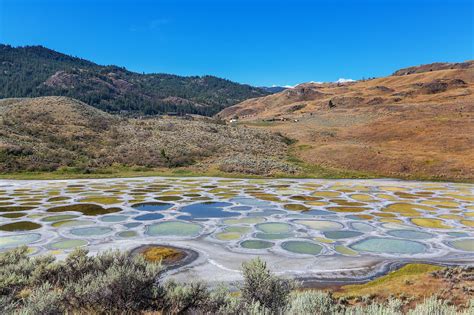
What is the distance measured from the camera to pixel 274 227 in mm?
19453

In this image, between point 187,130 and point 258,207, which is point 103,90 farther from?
point 258,207

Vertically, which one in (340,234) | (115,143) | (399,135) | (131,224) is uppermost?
(399,135)

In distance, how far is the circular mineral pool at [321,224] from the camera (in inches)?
762

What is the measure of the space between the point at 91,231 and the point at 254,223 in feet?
29.2

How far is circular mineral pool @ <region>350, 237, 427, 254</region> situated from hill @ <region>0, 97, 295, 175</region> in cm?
2841

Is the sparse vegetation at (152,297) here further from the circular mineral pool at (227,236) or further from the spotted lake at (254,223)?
the circular mineral pool at (227,236)

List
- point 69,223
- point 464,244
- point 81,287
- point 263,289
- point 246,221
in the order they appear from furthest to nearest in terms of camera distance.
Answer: point 246,221 → point 69,223 → point 464,244 → point 263,289 → point 81,287

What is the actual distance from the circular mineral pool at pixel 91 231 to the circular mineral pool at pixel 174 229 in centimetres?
221

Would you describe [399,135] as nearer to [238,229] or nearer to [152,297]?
[238,229]

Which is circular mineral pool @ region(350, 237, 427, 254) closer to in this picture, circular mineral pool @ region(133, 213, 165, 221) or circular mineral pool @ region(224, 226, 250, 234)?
circular mineral pool @ region(224, 226, 250, 234)

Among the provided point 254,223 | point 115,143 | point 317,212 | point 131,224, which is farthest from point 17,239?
point 115,143

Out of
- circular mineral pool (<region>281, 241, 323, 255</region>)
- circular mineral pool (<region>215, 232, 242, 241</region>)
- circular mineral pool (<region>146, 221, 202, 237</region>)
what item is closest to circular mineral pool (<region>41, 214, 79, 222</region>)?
circular mineral pool (<region>146, 221, 202, 237</region>)

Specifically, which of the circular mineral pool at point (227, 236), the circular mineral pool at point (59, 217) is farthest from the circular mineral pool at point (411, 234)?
the circular mineral pool at point (59, 217)

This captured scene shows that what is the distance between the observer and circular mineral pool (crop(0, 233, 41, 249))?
15.8m
